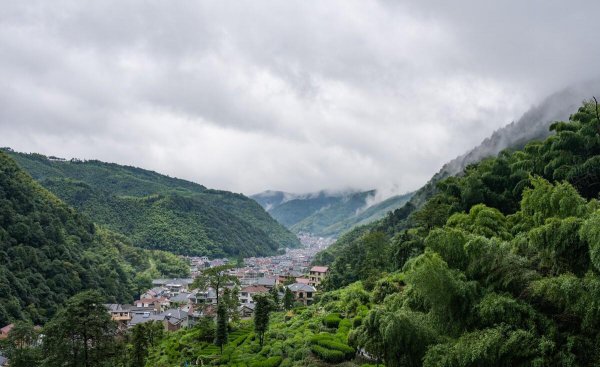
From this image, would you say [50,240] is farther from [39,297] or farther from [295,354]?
[295,354]

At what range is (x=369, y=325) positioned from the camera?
17469mm

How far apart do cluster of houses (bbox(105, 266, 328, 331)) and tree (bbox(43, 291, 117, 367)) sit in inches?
662

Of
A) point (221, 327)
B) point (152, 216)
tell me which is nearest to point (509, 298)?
point (221, 327)

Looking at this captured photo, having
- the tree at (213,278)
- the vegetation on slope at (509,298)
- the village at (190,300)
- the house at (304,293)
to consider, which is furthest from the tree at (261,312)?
the house at (304,293)

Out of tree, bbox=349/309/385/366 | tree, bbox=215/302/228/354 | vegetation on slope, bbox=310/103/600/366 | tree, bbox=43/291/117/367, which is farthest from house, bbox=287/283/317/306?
tree, bbox=349/309/385/366

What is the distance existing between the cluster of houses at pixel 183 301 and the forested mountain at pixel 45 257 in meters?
5.10

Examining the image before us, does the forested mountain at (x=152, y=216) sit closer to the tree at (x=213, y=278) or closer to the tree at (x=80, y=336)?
the tree at (x=213, y=278)

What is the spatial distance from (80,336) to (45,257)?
157ft

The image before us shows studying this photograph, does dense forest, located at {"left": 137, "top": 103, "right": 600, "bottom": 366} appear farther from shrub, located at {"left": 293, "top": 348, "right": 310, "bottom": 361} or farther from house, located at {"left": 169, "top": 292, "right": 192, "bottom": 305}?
house, located at {"left": 169, "top": 292, "right": 192, "bottom": 305}

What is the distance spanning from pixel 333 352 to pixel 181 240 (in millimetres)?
109510

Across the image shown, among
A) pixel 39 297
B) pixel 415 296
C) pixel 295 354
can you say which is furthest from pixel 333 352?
pixel 39 297

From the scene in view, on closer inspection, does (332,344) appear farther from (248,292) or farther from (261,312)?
(248,292)

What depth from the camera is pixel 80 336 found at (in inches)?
819

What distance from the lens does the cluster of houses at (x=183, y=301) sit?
2038 inches
